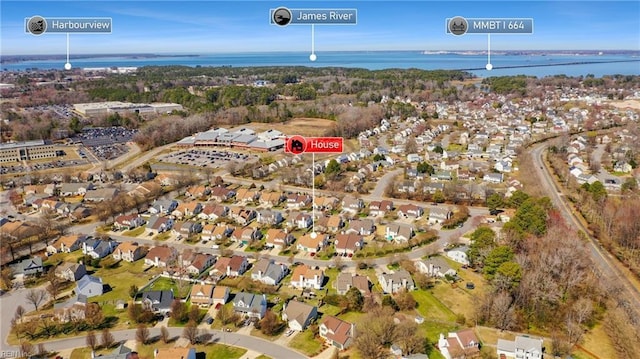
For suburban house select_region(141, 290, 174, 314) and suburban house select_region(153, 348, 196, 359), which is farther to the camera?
suburban house select_region(141, 290, 174, 314)

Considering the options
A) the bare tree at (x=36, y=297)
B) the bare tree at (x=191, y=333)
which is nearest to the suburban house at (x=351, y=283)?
the bare tree at (x=191, y=333)

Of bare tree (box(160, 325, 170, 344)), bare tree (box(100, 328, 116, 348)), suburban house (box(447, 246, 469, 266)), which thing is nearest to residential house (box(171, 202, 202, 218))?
bare tree (box(160, 325, 170, 344))

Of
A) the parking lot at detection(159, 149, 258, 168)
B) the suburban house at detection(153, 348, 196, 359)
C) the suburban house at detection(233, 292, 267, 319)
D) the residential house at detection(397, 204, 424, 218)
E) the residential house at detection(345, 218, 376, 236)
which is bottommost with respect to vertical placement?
the suburban house at detection(153, 348, 196, 359)

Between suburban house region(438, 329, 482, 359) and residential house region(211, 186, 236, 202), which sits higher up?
residential house region(211, 186, 236, 202)

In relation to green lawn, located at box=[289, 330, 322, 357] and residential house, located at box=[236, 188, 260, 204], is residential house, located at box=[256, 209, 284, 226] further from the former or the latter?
green lawn, located at box=[289, 330, 322, 357]

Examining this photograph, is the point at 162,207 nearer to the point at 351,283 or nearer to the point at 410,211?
the point at 351,283

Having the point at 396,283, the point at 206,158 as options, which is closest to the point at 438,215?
the point at 396,283
